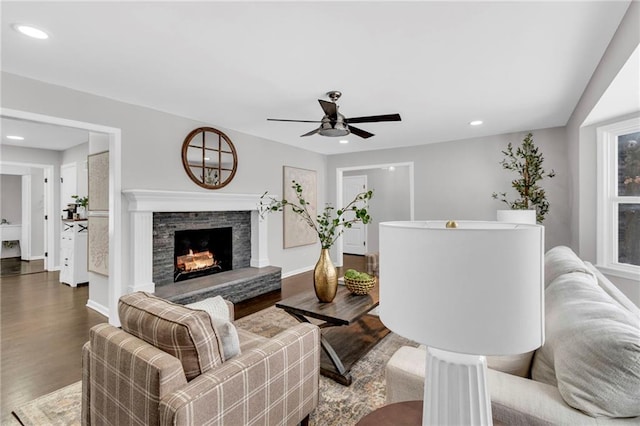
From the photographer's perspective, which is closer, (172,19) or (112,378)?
(112,378)

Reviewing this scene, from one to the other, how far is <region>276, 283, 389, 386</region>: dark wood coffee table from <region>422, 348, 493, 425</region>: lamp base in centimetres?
143

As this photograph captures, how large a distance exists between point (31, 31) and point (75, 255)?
3932 millimetres

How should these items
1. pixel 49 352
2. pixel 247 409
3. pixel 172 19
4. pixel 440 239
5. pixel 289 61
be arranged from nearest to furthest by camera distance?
1. pixel 440 239
2. pixel 247 409
3. pixel 172 19
4. pixel 289 61
5. pixel 49 352

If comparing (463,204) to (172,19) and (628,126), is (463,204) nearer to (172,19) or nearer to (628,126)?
(628,126)

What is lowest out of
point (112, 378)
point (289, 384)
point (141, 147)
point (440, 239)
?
point (289, 384)

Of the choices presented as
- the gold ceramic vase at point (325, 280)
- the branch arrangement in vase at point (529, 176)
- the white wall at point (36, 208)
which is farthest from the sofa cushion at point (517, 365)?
the white wall at point (36, 208)

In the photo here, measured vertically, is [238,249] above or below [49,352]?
above

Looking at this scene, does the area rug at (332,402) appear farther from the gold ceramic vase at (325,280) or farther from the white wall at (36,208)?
the white wall at (36,208)

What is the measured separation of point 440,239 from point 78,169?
6940mm

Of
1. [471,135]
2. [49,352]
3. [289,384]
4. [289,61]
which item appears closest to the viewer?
[289,384]

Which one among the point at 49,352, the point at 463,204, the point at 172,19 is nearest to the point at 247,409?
the point at 172,19

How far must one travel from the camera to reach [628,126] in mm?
2938

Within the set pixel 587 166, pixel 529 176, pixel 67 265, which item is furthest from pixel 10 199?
pixel 587 166

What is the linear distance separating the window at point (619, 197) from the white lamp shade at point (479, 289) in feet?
10.8
